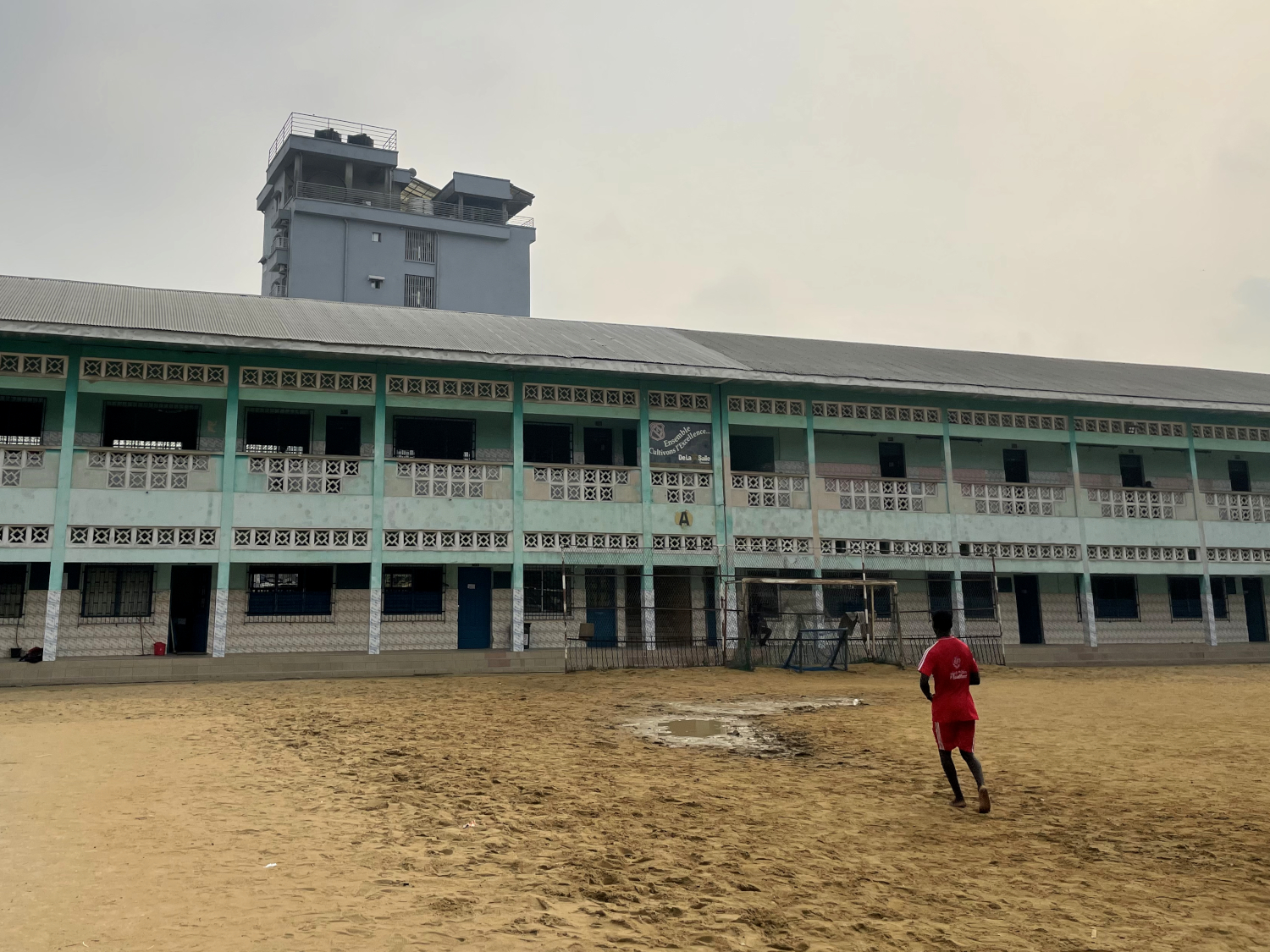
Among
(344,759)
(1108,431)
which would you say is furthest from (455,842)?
(1108,431)

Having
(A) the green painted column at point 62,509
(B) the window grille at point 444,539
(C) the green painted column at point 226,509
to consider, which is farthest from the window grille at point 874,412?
(A) the green painted column at point 62,509

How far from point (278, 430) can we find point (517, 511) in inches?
215

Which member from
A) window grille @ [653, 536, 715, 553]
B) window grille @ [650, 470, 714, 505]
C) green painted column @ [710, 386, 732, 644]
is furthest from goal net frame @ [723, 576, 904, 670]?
window grille @ [650, 470, 714, 505]

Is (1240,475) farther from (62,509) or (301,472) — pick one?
(62,509)

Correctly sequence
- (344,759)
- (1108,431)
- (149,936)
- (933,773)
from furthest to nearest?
1. (1108,431)
2. (344,759)
3. (933,773)
4. (149,936)

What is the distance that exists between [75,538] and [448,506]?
22.4ft

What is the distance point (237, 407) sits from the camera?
1889cm

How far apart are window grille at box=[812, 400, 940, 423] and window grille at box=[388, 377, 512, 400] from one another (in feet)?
24.4

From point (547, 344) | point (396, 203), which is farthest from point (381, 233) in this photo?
point (547, 344)

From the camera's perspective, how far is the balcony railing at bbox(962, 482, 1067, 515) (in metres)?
23.3

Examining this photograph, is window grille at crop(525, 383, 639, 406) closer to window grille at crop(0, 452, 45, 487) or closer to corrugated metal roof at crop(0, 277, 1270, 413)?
corrugated metal roof at crop(0, 277, 1270, 413)

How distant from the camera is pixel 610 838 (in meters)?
6.43

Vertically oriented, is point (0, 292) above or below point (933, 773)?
above

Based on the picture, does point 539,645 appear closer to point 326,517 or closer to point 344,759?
point 326,517
